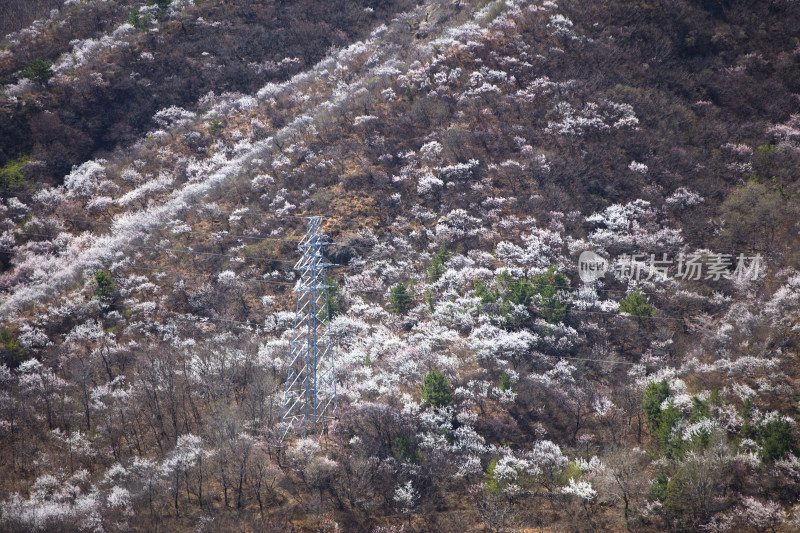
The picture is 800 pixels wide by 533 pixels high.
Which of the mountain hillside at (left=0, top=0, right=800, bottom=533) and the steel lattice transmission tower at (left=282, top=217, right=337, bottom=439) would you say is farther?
the steel lattice transmission tower at (left=282, top=217, right=337, bottom=439)

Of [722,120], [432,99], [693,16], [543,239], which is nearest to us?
[543,239]

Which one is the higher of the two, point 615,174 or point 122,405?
point 615,174

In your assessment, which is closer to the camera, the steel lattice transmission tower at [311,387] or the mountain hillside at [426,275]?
the mountain hillside at [426,275]

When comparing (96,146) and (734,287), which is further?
(96,146)

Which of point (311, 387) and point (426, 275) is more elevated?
point (426, 275)

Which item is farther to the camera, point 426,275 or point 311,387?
point 426,275

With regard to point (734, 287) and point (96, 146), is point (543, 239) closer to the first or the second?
point (734, 287)

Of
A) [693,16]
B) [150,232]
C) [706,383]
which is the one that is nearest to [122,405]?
[150,232]

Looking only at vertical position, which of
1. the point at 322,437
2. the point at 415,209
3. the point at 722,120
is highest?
the point at 722,120
